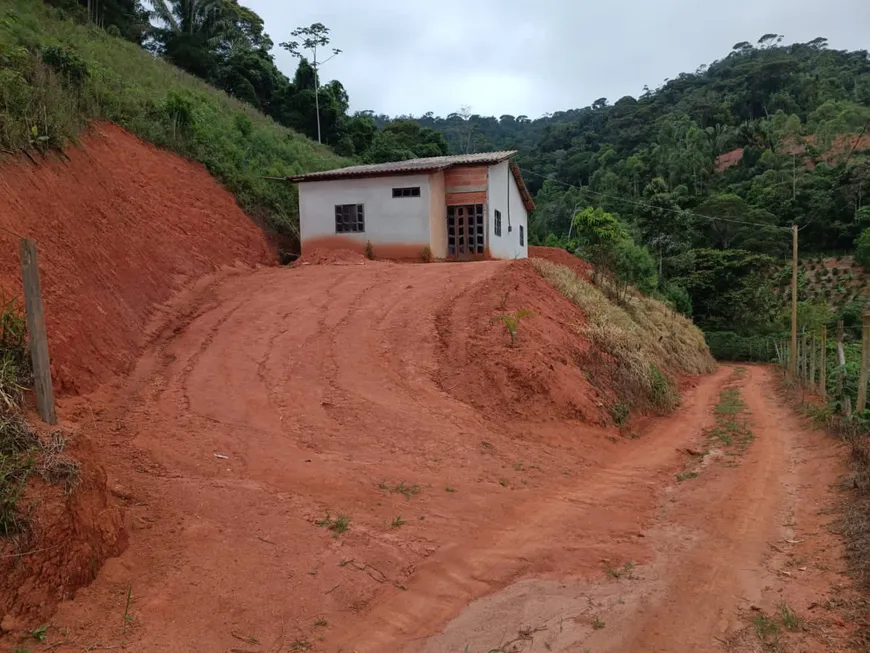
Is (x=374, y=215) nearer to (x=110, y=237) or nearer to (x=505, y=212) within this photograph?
(x=505, y=212)

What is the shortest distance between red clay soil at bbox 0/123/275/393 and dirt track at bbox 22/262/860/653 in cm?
75

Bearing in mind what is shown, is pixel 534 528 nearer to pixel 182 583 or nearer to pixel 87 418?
pixel 182 583

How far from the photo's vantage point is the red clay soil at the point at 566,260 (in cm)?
2050

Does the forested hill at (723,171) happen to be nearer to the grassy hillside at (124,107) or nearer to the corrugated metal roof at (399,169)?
the corrugated metal roof at (399,169)

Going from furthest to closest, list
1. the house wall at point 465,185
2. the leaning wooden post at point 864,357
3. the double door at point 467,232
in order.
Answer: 1. the double door at point 467,232
2. the house wall at point 465,185
3. the leaning wooden post at point 864,357

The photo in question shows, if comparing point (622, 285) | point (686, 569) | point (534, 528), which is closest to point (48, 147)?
point (534, 528)

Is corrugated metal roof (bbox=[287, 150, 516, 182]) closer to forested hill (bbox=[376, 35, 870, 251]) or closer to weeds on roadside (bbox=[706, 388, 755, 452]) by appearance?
weeds on roadside (bbox=[706, 388, 755, 452])

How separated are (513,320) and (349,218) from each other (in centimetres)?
1027

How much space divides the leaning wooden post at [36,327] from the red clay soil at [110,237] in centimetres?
198

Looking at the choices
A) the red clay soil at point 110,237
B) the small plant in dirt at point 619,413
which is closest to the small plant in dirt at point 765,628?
the small plant in dirt at point 619,413

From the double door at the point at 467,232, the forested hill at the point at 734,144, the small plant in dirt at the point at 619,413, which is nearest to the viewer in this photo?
the small plant in dirt at the point at 619,413

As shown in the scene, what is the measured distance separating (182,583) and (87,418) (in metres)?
3.47

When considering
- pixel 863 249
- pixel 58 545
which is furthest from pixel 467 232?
pixel 863 249

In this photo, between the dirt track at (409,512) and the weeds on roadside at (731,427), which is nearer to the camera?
the dirt track at (409,512)
